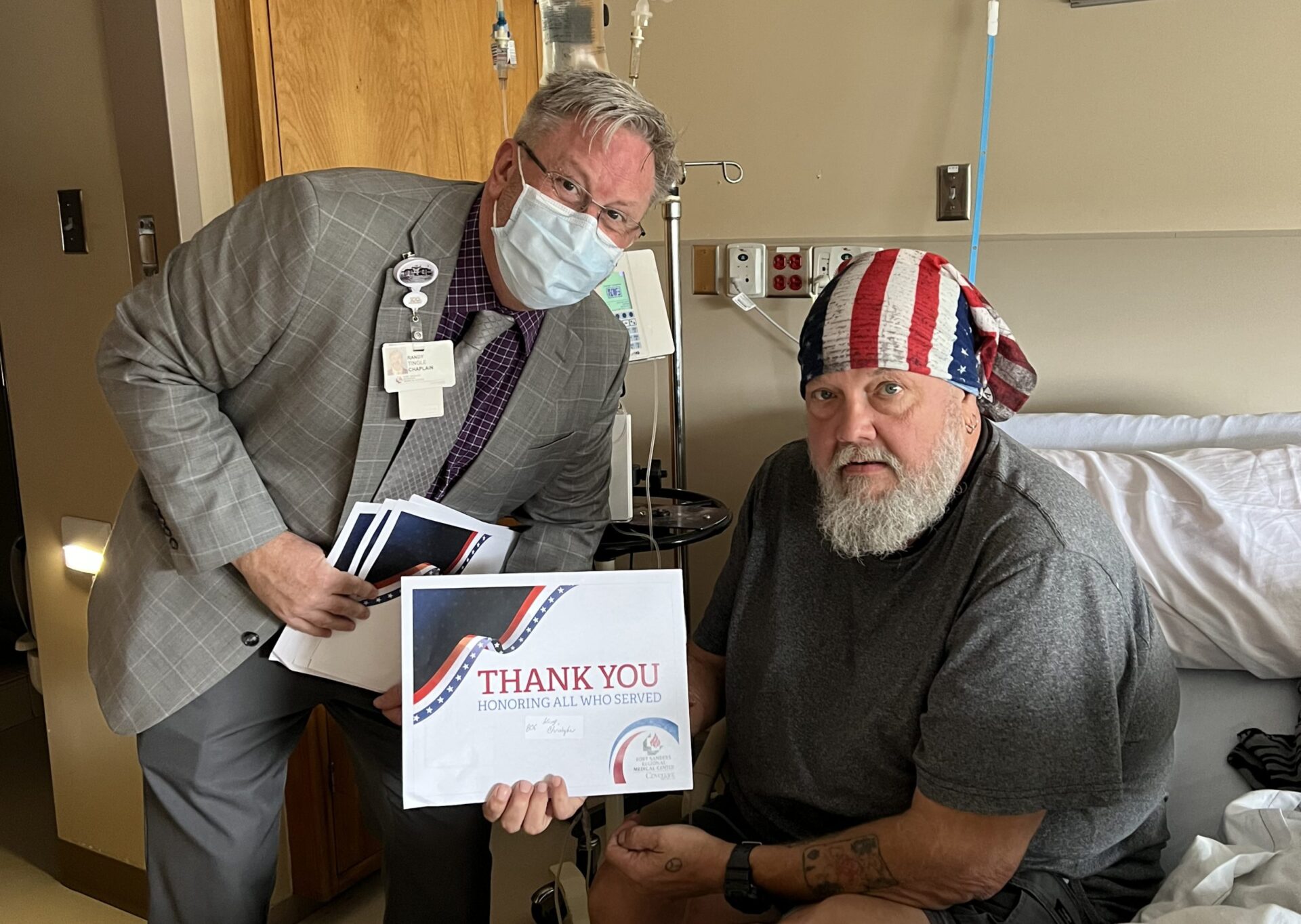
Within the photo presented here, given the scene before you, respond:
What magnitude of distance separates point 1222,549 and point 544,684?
1.08 m

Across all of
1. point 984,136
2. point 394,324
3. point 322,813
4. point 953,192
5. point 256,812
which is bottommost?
point 322,813

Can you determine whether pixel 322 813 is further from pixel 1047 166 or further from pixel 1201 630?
pixel 1047 166

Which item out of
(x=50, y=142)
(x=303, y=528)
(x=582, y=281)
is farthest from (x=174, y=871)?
(x=50, y=142)

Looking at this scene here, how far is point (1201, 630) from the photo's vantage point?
1.63m

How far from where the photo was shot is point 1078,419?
2.01m

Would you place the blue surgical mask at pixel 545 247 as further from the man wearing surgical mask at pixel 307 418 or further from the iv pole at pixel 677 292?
the iv pole at pixel 677 292

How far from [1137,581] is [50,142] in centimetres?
201

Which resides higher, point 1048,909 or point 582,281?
point 582,281

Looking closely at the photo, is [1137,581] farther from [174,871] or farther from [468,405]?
[174,871]

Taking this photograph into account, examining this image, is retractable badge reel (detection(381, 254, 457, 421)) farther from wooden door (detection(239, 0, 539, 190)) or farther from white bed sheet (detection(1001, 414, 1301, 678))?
white bed sheet (detection(1001, 414, 1301, 678))

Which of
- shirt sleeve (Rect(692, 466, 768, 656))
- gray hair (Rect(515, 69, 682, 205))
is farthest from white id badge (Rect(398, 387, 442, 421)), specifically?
shirt sleeve (Rect(692, 466, 768, 656))

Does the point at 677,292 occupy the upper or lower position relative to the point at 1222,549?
upper

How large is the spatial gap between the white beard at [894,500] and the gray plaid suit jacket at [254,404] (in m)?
0.46

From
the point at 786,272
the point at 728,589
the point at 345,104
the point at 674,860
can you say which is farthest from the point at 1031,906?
the point at 345,104
